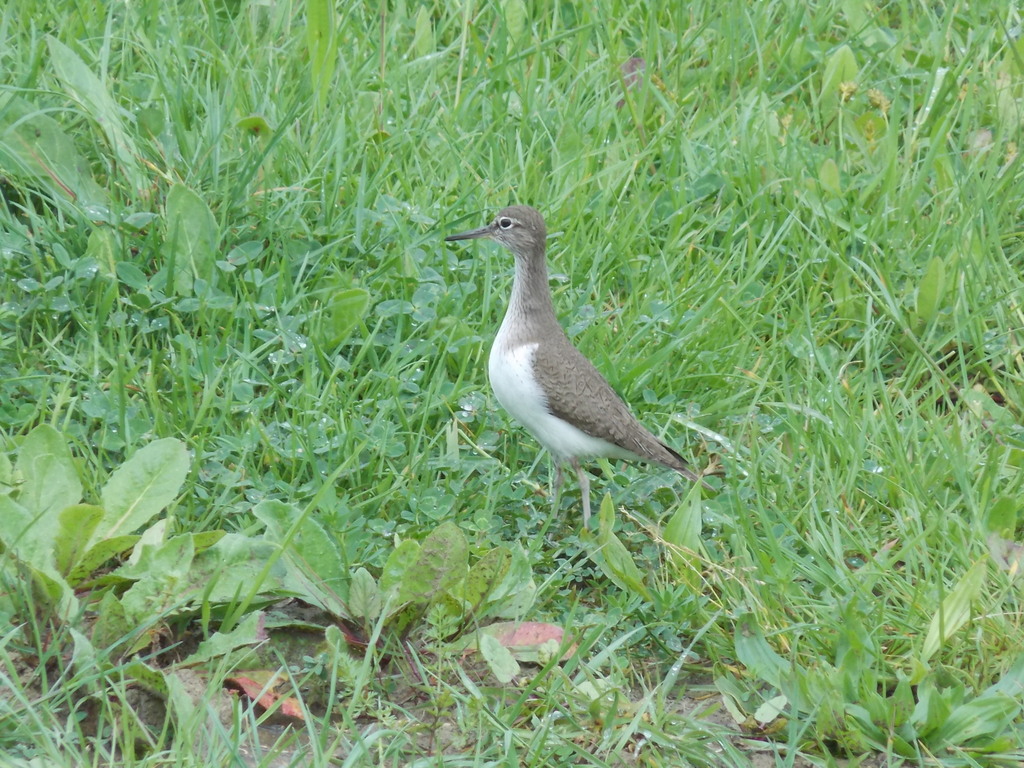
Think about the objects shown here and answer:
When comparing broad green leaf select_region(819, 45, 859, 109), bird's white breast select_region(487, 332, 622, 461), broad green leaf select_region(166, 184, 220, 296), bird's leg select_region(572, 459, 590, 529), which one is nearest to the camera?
bird's white breast select_region(487, 332, 622, 461)

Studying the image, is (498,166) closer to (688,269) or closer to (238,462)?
(688,269)

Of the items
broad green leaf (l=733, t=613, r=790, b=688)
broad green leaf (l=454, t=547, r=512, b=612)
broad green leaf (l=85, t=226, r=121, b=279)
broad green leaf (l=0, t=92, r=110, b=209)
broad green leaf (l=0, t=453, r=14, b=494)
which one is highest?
broad green leaf (l=0, t=92, r=110, b=209)

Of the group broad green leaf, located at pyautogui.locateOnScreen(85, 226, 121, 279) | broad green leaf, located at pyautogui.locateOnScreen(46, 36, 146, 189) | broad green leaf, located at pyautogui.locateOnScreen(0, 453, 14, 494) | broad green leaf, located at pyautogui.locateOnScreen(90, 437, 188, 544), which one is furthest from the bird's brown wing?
broad green leaf, located at pyautogui.locateOnScreen(46, 36, 146, 189)

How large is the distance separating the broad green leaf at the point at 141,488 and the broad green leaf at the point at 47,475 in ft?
0.40

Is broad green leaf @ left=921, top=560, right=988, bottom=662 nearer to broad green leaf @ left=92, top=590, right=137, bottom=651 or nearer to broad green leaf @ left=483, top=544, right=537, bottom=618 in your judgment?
broad green leaf @ left=483, top=544, right=537, bottom=618

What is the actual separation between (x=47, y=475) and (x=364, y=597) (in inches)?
45.7

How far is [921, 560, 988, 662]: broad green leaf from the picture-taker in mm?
4336

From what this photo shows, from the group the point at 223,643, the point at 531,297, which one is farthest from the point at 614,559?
the point at 223,643

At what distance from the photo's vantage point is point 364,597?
436cm

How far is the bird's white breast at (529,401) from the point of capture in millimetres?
5094

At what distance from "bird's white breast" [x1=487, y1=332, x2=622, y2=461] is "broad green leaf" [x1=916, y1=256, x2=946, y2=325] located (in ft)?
6.09

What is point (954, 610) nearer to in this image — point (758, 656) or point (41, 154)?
point (758, 656)

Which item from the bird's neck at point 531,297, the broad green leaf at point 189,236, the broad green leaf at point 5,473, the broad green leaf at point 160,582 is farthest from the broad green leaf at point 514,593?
the broad green leaf at point 189,236

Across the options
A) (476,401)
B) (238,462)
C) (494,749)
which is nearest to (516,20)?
(476,401)
